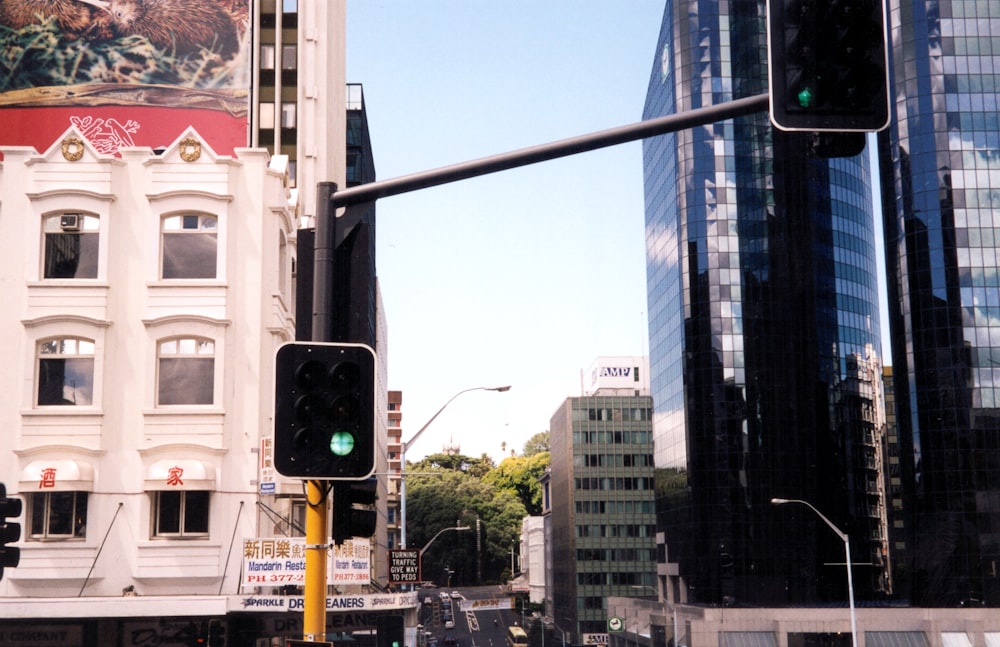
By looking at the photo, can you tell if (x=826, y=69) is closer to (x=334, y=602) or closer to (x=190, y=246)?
(x=334, y=602)

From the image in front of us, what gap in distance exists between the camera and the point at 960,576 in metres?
111

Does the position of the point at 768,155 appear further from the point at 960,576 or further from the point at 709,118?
the point at 709,118

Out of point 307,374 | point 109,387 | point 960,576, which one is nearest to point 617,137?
point 307,374

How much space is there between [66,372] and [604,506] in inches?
5241

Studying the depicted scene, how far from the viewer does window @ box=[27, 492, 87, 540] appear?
106ft

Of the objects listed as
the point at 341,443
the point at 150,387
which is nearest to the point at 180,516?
the point at 150,387

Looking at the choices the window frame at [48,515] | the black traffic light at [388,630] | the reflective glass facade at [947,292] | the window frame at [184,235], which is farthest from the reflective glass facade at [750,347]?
the window frame at [48,515]

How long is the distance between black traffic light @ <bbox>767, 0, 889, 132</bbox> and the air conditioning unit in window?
30.1 meters

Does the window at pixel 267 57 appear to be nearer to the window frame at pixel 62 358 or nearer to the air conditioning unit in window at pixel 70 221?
the air conditioning unit in window at pixel 70 221

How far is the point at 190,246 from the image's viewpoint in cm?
3444

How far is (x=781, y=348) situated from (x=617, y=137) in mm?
124710

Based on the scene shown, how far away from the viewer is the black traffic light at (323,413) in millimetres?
8141

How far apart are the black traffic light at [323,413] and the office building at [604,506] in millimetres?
151557

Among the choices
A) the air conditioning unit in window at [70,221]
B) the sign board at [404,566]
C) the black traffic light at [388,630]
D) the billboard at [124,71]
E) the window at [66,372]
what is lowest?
the black traffic light at [388,630]
